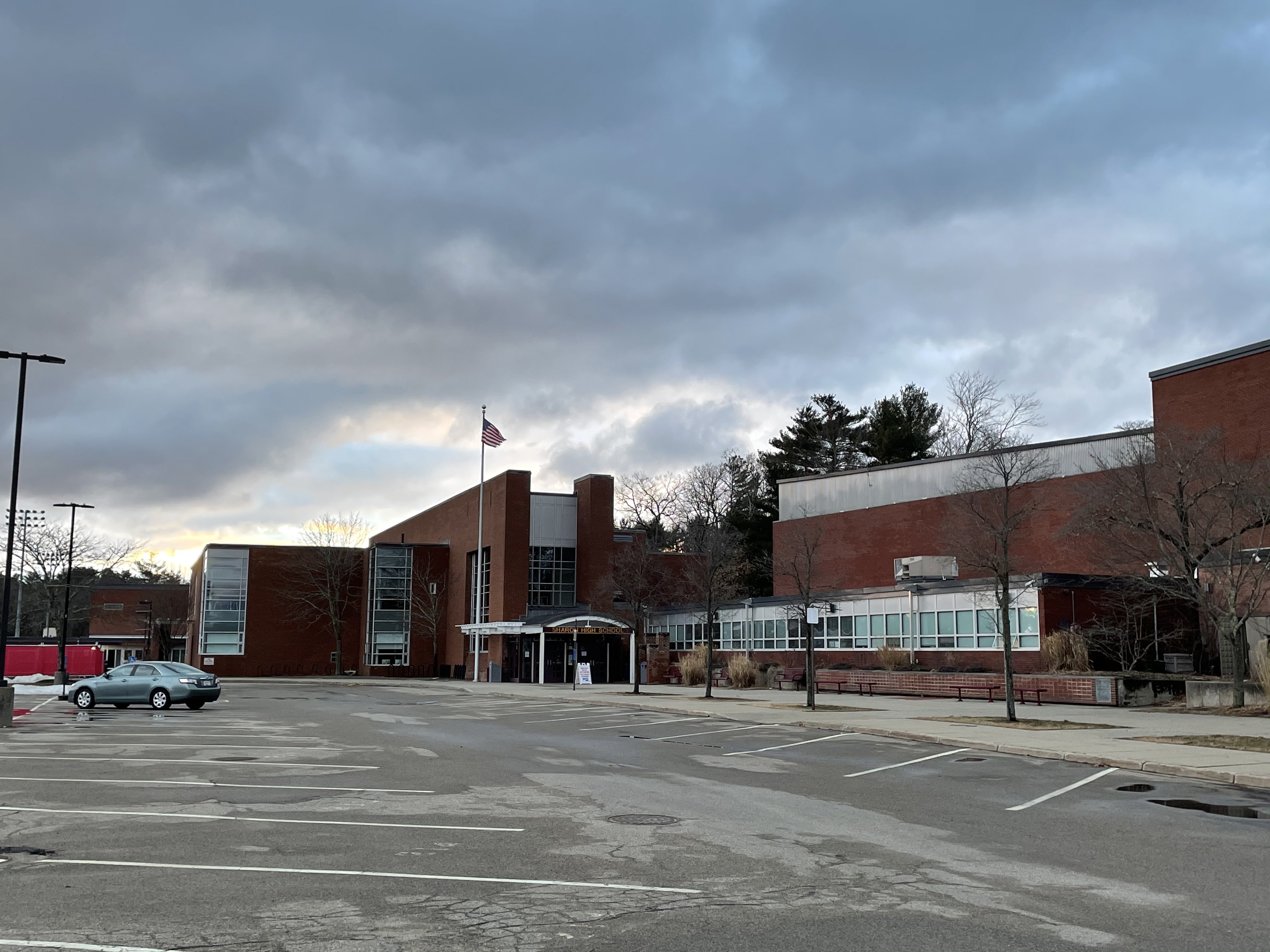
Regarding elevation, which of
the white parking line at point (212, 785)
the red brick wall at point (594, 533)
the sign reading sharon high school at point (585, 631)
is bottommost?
the white parking line at point (212, 785)

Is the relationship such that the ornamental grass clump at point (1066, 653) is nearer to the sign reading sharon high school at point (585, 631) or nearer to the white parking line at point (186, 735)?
the white parking line at point (186, 735)

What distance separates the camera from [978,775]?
51.0ft

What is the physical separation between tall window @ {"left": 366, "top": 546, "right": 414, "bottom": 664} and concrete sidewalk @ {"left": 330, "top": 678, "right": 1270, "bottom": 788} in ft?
117

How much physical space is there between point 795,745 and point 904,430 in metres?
53.6

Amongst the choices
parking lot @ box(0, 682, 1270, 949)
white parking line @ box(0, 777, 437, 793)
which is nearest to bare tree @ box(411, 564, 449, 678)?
parking lot @ box(0, 682, 1270, 949)

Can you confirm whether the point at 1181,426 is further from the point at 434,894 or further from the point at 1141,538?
the point at 434,894

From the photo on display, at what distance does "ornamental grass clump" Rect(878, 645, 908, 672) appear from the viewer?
128ft

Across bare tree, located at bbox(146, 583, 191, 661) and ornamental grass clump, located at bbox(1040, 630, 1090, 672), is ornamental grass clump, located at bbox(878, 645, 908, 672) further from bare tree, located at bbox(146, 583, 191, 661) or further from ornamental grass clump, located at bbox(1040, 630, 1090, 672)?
bare tree, located at bbox(146, 583, 191, 661)

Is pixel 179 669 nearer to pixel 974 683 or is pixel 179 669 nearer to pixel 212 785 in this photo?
pixel 212 785

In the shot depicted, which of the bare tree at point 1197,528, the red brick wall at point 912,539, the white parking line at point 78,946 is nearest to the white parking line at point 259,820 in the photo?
the white parking line at point 78,946

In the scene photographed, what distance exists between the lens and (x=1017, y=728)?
22.6 metres

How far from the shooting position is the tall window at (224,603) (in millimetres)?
76250

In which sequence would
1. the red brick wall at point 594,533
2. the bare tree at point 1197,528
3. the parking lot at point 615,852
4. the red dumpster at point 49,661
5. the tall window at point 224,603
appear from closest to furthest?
the parking lot at point 615,852 → the bare tree at point 1197,528 → the red dumpster at point 49,661 → the red brick wall at point 594,533 → the tall window at point 224,603

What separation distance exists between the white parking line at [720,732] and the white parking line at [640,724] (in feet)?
6.48
